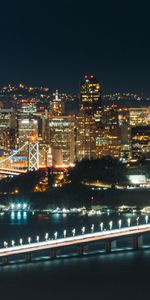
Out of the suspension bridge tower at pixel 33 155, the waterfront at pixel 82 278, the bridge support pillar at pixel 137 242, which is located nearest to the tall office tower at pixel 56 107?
the suspension bridge tower at pixel 33 155

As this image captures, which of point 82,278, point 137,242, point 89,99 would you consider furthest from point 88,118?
point 82,278

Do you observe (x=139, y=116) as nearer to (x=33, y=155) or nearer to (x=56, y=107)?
(x=56, y=107)

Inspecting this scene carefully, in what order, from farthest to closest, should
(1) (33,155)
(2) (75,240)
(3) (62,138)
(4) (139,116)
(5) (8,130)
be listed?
(4) (139,116)
(5) (8,130)
(3) (62,138)
(1) (33,155)
(2) (75,240)

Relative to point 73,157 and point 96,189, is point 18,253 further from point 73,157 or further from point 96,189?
point 73,157

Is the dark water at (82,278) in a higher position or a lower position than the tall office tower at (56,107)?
lower

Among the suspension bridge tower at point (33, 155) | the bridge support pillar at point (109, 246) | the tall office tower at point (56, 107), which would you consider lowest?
the bridge support pillar at point (109, 246)

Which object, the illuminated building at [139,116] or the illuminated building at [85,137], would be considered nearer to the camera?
the illuminated building at [85,137]

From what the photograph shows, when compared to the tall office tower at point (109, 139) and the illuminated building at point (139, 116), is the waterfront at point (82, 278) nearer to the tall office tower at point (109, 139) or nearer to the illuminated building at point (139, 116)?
the tall office tower at point (109, 139)

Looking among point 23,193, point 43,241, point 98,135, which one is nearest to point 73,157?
point 98,135
